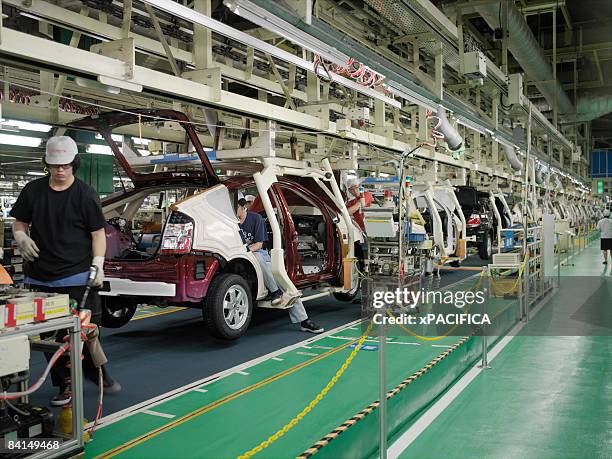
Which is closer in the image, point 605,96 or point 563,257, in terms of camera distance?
point 563,257

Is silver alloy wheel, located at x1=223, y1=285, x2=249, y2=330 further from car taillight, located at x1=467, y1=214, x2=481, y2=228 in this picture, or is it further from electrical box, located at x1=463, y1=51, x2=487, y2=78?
car taillight, located at x1=467, y1=214, x2=481, y2=228

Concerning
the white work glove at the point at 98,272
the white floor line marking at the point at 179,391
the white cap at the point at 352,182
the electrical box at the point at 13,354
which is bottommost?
the white floor line marking at the point at 179,391

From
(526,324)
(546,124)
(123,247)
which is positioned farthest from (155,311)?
(546,124)

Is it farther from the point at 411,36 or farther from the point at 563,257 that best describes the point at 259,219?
the point at 563,257

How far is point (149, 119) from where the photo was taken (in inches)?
232

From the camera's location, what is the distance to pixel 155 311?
795cm

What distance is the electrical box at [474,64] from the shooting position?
8.96 m

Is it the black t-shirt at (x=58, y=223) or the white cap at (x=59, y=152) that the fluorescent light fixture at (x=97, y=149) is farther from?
the white cap at (x=59, y=152)

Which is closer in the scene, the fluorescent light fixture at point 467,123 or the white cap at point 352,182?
the white cap at point 352,182

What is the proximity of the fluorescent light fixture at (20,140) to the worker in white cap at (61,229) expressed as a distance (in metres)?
4.57

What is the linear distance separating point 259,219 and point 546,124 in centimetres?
1175

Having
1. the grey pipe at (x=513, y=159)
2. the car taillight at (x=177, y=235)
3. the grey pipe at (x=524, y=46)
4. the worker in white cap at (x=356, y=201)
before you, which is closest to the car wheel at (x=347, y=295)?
the worker in white cap at (x=356, y=201)

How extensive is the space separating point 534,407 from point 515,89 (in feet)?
29.5

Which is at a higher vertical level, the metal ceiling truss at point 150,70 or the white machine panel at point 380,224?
the metal ceiling truss at point 150,70
